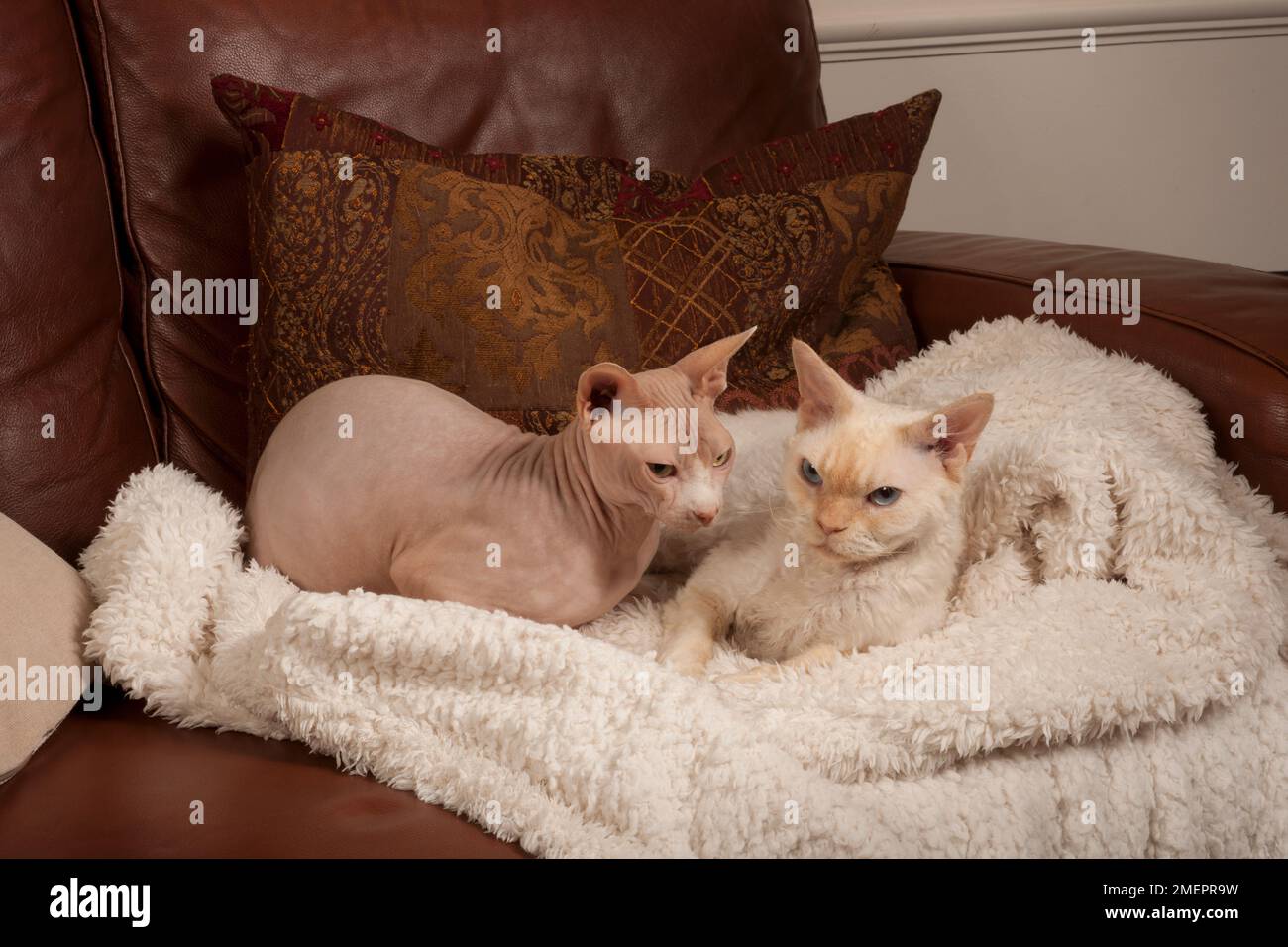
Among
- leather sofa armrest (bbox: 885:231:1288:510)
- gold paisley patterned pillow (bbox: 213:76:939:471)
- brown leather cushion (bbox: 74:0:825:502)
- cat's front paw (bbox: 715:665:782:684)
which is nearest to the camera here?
cat's front paw (bbox: 715:665:782:684)

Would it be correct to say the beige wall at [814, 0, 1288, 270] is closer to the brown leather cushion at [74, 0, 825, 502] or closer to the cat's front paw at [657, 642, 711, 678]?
the brown leather cushion at [74, 0, 825, 502]

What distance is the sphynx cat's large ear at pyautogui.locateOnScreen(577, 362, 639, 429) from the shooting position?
88cm

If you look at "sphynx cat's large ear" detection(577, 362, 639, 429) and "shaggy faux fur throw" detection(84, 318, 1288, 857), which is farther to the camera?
"sphynx cat's large ear" detection(577, 362, 639, 429)

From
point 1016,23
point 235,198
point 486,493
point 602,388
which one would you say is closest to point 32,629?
point 486,493

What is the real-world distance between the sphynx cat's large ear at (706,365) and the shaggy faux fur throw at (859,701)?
0.24m

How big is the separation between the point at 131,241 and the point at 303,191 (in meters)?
0.28

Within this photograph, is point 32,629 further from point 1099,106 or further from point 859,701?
point 1099,106

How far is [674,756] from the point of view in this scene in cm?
77

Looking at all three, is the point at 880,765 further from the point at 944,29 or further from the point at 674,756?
the point at 944,29

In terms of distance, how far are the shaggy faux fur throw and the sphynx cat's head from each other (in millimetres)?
136

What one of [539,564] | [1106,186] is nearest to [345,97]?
[539,564]

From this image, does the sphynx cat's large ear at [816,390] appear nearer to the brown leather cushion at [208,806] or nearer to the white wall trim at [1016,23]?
the brown leather cushion at [208,806]

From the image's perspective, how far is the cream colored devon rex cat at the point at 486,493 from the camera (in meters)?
0.90

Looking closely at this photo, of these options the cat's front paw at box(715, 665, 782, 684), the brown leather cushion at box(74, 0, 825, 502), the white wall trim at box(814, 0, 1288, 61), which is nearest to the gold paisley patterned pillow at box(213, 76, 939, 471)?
the brown leather cushion at box(74, 0, 825, 502)
